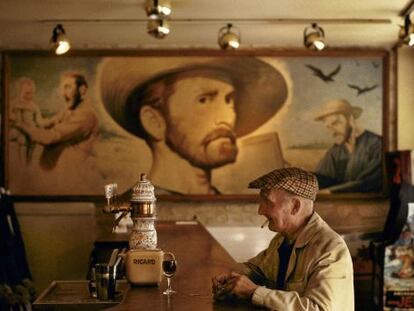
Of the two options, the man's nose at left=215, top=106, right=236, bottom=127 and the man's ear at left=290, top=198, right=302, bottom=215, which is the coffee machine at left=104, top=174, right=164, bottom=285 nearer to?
the man's ear at left=290, top=198, right=302, bottom=215

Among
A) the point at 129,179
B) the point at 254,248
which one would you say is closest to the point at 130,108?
the point at 129,179

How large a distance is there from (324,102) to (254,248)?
6.08ft

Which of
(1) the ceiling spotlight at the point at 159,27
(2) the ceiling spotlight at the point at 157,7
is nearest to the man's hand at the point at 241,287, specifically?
(2) the ceiling spotlight at the point at 157,7

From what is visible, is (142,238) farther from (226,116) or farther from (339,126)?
(339,126)

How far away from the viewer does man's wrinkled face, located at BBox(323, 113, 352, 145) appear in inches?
309

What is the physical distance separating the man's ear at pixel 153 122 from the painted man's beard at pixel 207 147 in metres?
0.09

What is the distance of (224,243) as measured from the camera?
25.8ft

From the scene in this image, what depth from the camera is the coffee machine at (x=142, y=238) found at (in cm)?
291

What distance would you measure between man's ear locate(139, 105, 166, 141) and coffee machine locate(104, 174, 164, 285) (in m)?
4.65

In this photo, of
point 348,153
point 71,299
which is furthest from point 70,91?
point 71,299

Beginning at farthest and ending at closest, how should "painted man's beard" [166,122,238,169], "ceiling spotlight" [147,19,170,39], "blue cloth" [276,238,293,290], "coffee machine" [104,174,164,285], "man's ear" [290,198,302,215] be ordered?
"painted man's beard" [166,122,238,169], "ceiling spotlight" [147,19,170,39], "blue cloth" [276,238,293,290], "man's ear" [290,198,302,215], "coffee machine" [104,174,164,285]

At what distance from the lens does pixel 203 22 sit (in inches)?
266

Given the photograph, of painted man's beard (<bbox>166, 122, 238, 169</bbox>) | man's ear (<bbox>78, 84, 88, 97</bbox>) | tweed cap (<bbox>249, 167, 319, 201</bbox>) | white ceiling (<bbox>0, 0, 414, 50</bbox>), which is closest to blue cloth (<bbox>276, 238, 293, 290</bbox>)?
tweed cap (<bbox>249, 167, 319, 201</bbox>)

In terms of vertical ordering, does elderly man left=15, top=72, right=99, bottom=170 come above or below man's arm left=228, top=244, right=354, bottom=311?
above
